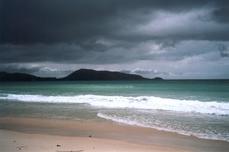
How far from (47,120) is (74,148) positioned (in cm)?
306

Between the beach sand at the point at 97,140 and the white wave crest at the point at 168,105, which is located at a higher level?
the white wave crest at the point at 168,105

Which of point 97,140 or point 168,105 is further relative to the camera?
point 168,105

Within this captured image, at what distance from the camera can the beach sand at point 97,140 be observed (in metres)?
3.99

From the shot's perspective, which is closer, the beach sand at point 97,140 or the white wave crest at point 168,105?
the beach sand at point 97,140

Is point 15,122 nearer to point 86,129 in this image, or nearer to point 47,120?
point 47,120

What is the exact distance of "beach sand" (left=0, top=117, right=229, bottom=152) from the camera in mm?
3988

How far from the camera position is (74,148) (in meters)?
3.92

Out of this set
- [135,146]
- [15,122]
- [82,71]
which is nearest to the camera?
[135,146]

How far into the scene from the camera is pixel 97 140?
4609mm

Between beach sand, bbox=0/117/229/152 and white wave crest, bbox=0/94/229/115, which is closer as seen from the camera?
beach sand, bbox=0/117/229/152

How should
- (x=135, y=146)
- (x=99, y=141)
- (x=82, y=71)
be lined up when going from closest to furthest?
(x=135, y=146) → (x=99, y=141) → (x=82, y=71)

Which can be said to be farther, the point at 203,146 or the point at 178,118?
the point at 178,118

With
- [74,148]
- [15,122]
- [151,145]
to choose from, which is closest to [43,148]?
[74,148]

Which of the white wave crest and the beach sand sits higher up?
the white wave crest
